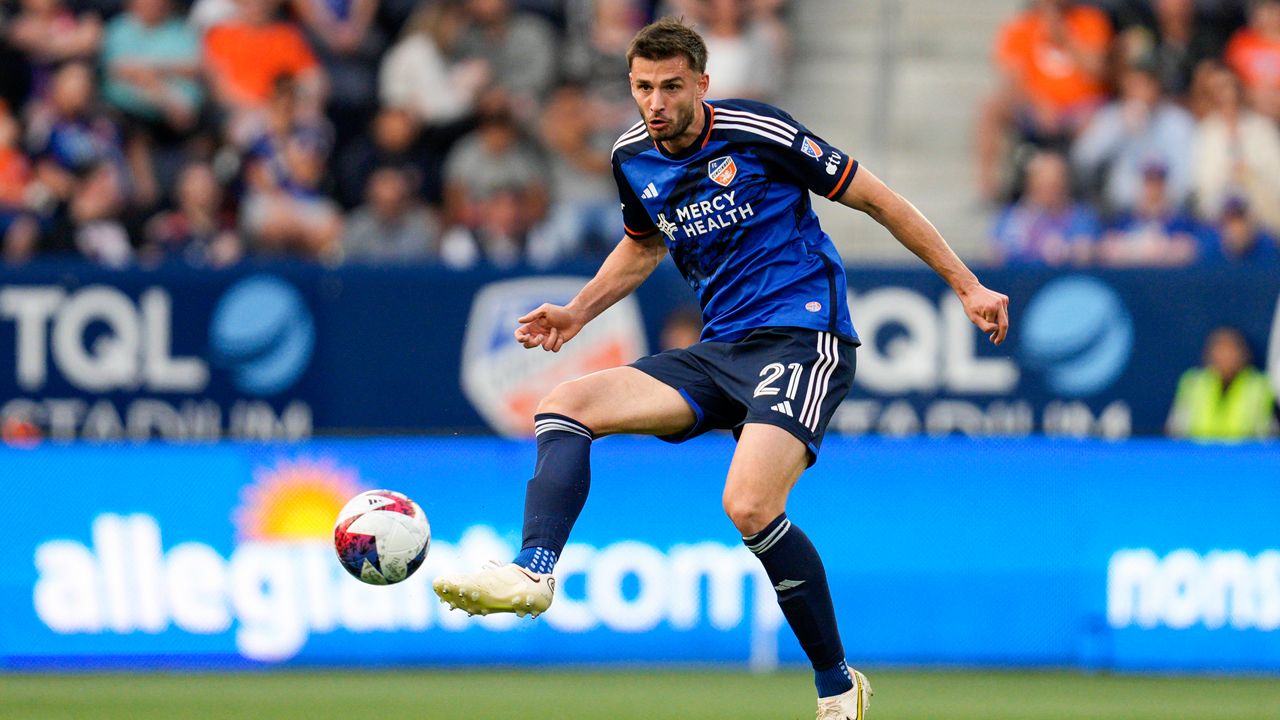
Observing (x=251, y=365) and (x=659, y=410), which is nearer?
(x=659, y=410)

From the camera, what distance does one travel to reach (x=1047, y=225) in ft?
47.7

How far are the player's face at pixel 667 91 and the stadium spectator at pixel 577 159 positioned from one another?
790cm

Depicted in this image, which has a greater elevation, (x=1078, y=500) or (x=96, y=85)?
(x=96, y=85)

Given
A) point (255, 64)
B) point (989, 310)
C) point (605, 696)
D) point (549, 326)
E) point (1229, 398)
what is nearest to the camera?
point (989, 310)

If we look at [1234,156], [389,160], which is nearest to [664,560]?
[389,160]

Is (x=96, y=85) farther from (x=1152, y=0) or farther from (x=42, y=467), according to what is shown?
(x=1152, y=0)

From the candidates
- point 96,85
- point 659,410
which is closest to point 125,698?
point 659,410

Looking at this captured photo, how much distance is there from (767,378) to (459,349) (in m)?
7.15

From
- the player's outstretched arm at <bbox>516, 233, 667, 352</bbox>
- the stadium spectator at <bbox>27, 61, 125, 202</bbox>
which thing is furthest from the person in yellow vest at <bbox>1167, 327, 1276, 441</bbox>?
the stadium spectator at <bbox>27, 61, 125, 202</bbox>

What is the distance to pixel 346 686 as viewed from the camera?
10344 mm

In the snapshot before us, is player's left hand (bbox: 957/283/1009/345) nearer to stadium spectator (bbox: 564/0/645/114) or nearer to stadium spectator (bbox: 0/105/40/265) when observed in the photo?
stadium spectator (bbox: 564/0/645/114)

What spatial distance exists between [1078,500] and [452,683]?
357cm

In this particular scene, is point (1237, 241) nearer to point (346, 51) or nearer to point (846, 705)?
point (346, 51)

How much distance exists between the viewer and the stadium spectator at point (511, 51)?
15.5 m
